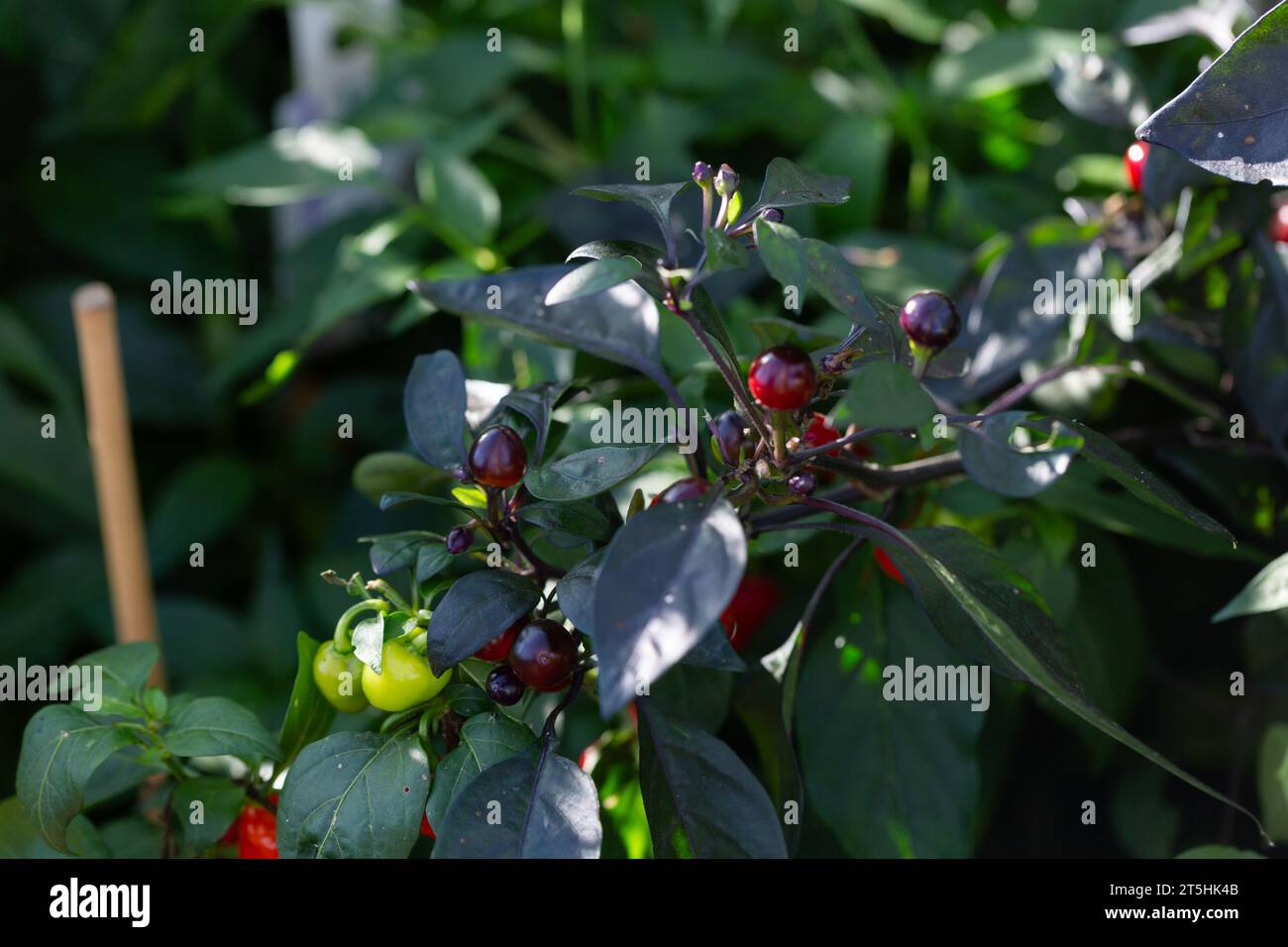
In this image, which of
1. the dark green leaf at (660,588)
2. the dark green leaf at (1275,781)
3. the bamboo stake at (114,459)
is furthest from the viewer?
the bamboo stake at (114,459)

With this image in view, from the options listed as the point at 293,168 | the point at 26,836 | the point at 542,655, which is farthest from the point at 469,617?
the point at 293,168

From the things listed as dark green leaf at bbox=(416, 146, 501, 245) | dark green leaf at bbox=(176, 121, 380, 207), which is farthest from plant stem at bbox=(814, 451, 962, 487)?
dark green leaf at bbox=(176, 121, 380, 207)

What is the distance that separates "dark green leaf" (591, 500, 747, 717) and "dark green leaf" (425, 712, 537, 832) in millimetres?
97

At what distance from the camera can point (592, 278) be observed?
33 cm

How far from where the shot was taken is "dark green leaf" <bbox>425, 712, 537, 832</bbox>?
37cm

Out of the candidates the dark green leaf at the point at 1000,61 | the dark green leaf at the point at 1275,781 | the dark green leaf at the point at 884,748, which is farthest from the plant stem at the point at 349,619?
the dark green leaf at the point at 1000,61

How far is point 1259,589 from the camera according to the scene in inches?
16.3

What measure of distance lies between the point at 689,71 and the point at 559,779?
669 millimetres

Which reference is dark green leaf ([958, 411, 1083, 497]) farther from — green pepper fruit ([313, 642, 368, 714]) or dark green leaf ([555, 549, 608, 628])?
green pepper fruit ([313, 642, 368, 714])

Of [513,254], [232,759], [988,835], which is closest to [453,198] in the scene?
[513,254]

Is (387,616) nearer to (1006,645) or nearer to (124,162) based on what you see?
(1006,645)

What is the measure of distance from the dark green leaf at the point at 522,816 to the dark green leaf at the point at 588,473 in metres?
0.09

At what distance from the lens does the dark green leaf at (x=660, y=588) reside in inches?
10.7

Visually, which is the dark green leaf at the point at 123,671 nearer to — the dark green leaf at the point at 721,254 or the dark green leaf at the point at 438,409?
the dark green leaf at the point at 438,409
